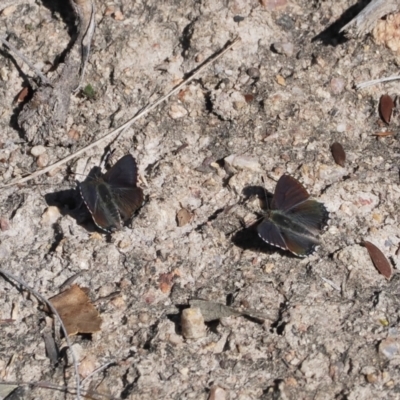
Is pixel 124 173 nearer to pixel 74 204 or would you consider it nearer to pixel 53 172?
pixel 74 204

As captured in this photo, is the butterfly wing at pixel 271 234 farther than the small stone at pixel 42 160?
No

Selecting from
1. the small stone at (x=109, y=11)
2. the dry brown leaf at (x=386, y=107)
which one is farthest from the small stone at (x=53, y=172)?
the dry brown leaf at (x=386, y=107)

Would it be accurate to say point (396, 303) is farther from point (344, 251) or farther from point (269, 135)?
point (269, 135)

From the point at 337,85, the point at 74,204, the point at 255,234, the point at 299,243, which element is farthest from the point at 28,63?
the point at 299,243

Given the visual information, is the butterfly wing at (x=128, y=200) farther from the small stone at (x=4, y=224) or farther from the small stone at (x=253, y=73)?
the small stone at (x=253, y=73)

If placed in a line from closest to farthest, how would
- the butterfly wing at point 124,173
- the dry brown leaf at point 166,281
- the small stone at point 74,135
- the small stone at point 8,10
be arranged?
the dry brown leaf at point 166,281 → the butterfly wing at point 124,173 → the small stone at point 74,135 → the small stone at point 8,10
